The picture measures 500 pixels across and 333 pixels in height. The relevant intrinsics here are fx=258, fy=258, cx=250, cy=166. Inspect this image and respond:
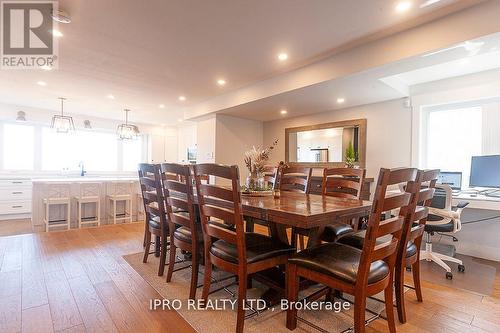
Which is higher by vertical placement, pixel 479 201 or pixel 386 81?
pixel 386 81

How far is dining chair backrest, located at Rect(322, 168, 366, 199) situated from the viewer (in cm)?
252

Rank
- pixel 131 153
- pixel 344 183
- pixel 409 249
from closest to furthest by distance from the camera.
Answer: pixel 409 249 → pixel 344 183 → pixel 131 153

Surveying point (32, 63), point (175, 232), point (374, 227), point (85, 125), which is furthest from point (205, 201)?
point (85, 125)

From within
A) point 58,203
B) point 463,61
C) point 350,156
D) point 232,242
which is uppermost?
point 463,61

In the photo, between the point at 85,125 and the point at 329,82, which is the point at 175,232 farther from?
the point at 85,125

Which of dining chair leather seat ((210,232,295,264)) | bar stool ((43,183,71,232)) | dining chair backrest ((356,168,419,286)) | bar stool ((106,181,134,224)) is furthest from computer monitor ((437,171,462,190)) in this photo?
bar stool ((43,183,71,232))

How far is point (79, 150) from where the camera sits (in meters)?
6.88

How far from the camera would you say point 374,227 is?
1.29 metres

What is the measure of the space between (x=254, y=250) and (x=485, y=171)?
316 centimetres

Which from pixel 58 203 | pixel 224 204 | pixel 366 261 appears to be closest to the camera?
pixel 366 261

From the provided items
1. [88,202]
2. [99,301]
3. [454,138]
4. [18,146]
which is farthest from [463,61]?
[18,146]

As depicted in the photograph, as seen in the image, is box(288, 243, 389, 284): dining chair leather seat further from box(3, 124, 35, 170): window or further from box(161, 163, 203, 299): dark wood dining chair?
box(3, 124, 35, 170): window

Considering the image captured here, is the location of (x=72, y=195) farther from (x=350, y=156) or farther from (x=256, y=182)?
(x=350, y=156)

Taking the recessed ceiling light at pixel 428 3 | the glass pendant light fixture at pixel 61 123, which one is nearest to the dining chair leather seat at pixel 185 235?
the recessed ceiling light at pixel 428 3
